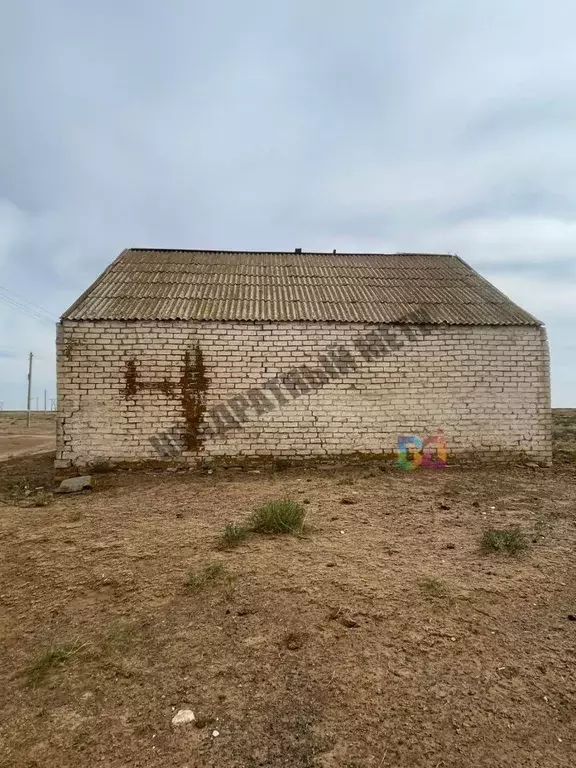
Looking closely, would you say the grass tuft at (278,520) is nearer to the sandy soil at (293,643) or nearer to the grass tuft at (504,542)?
the sandy soil at (293,643)

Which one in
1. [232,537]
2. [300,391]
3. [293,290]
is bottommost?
[232,537]

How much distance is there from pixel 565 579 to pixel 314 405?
4.58m

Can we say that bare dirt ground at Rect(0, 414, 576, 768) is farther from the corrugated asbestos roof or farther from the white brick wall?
the corrugated asbestos roof

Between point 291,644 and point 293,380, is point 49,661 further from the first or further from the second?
point 293,380

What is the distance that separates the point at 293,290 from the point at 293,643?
7.25 m

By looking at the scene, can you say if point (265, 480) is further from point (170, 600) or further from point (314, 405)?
point (170, 600)

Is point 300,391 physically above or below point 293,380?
below

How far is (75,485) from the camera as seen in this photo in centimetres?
639

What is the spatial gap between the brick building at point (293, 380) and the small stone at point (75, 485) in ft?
2.59

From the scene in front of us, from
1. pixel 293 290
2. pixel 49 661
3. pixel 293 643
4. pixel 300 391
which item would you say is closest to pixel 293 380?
pixel 300 391

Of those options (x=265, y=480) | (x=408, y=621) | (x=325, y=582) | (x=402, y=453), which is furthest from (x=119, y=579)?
(x=402, y=453)

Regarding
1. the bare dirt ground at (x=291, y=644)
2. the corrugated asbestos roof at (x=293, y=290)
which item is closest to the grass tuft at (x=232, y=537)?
the bare dirt ground at (x=291, y=644)

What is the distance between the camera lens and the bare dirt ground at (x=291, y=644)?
79.7 inches

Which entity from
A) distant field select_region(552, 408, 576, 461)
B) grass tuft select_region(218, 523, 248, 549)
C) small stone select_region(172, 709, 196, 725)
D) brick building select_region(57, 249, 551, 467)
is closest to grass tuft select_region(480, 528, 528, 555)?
grass tuft select_region(218, 523, 248, 549)
